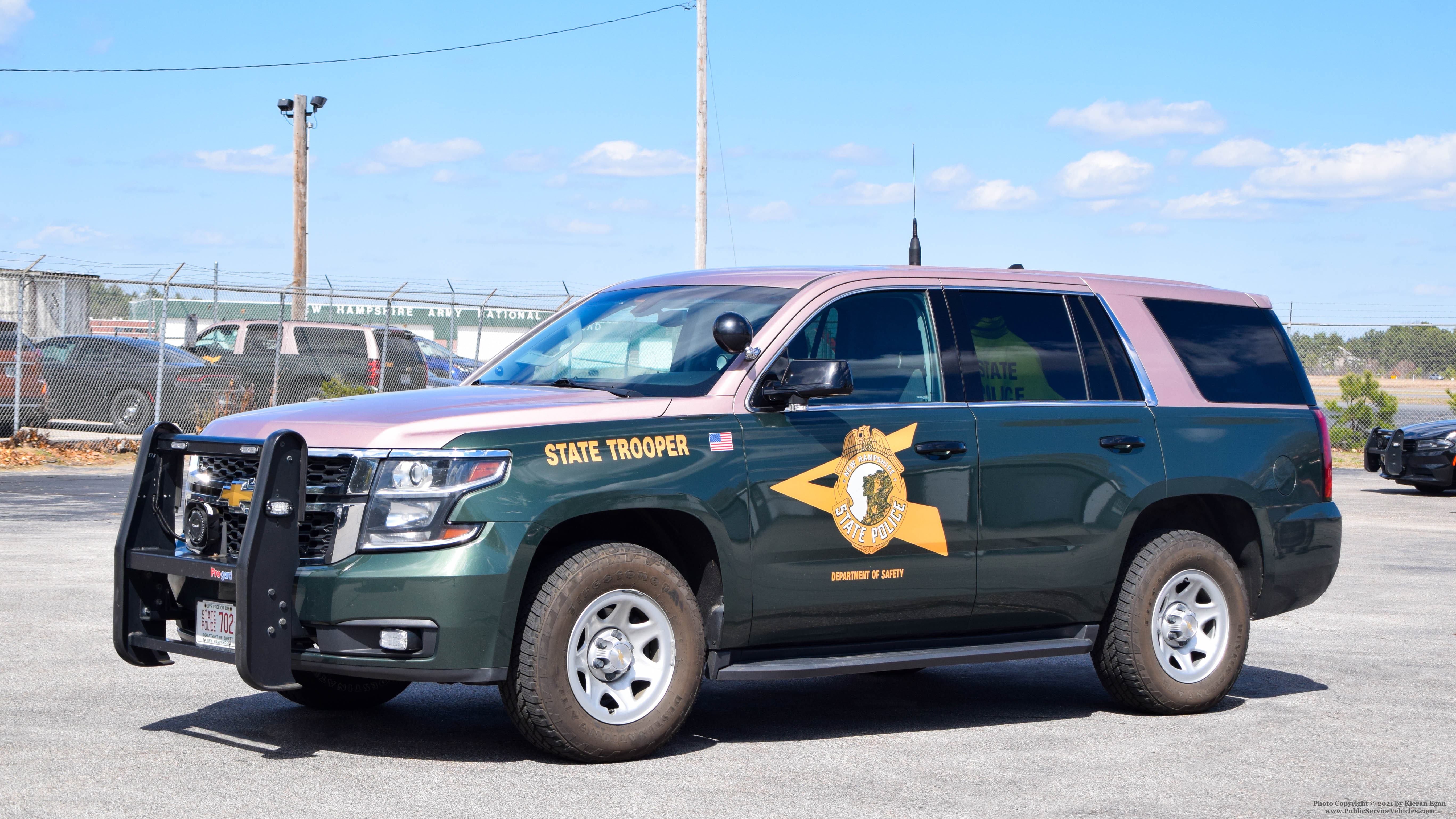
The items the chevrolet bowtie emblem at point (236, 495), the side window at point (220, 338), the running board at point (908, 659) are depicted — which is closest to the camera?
the chevrolet bowtie emblem at point (236, 495)

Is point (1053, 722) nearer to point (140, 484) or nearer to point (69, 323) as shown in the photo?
point (140, 484)

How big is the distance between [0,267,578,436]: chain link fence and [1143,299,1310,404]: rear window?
1512 centimetres

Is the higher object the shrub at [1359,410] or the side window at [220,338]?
the side window at [220,338]

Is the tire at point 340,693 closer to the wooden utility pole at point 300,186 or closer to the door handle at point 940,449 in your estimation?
the door handle at point 940,449

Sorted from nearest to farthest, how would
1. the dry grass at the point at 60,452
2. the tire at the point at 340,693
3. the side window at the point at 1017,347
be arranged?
the tire at the point at 340,693
the side window at the point at 1017,347
the dry grass at the point at 60,452

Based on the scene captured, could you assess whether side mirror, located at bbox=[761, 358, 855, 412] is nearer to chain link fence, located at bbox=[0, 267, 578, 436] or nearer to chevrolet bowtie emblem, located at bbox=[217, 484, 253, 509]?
chevrolet bowtie emblem, located at bbox=[217, 484, 253, 509]

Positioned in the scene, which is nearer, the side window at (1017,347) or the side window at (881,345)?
the side window at (881,345)

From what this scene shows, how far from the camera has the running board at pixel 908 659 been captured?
5980 mm

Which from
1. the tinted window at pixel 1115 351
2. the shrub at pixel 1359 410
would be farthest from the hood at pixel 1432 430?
the tinted window at pixel 1115 351

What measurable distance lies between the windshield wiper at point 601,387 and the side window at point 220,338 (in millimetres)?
20350

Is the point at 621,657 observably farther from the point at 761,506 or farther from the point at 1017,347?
the point at 1017,347

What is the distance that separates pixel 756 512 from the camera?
595 cm

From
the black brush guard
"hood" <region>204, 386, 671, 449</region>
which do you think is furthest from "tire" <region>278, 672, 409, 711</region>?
"hood" <region>204, 386, 671, 449</region>

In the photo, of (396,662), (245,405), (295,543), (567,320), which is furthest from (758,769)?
(245,405)
